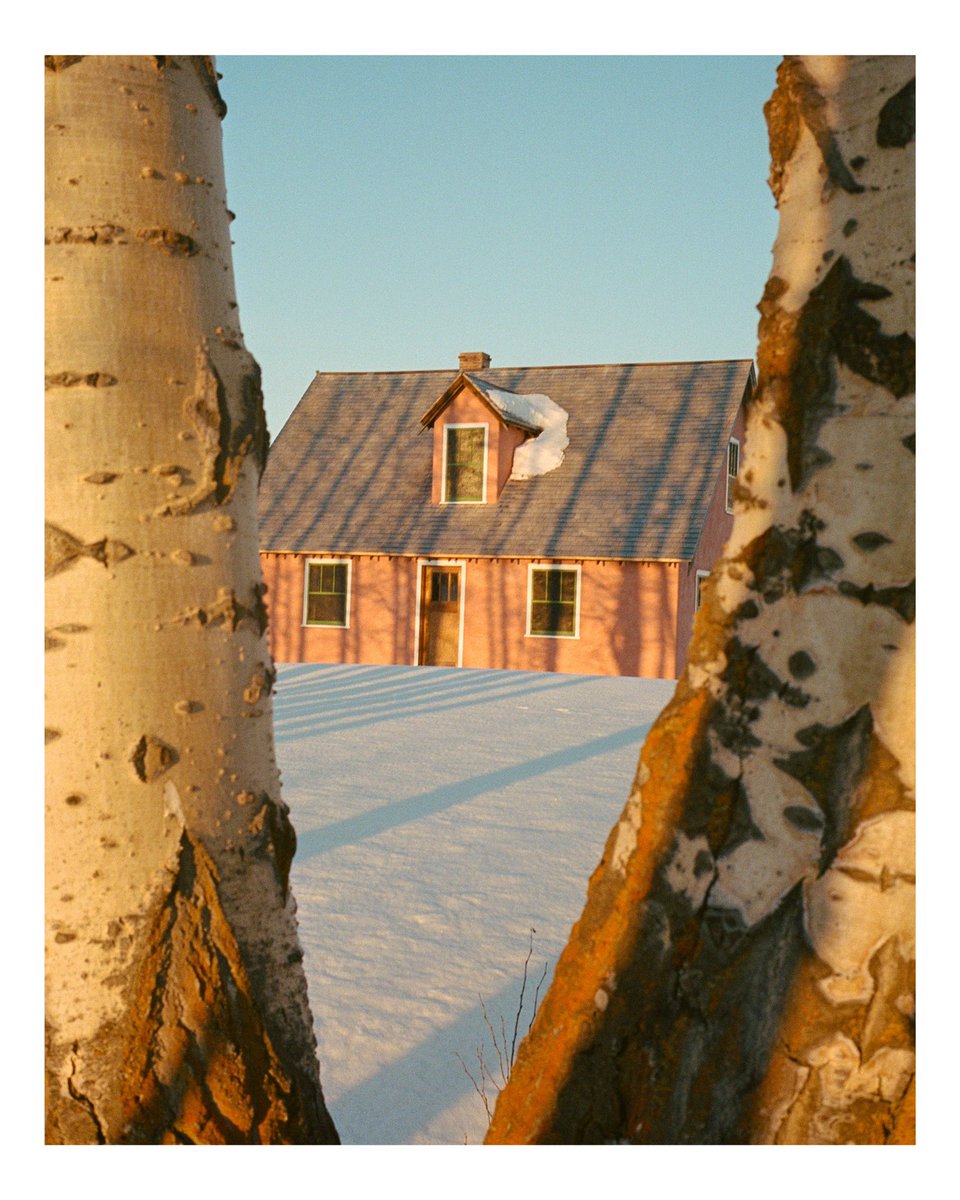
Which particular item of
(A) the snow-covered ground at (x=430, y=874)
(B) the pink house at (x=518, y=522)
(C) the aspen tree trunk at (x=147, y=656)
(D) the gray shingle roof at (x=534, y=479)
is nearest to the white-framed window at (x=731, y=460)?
(B) the pink house at (x=518, y=522)

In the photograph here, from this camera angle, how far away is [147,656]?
205 cm

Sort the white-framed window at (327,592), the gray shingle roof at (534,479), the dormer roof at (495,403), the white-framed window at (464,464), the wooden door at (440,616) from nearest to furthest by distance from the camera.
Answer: the gray shingle roof at (534,479) < the dormer roof at (495,403) < the wooden door at (440,616) < the white-framed window at (464,464) < the white-framed window at (327,592)

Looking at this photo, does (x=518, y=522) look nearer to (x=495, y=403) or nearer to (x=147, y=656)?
(x=495, y=403)

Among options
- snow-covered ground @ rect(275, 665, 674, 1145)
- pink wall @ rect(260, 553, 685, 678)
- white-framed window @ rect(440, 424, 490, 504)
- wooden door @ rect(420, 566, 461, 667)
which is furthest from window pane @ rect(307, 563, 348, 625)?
snow-covered ground @ rect(275, 665, 674, 1145)

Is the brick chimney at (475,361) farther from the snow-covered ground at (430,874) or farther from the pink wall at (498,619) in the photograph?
the snow-covered ground at (430,874)

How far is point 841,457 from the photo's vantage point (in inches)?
79.0

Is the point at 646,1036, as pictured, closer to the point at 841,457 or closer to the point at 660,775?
the point at 660,775

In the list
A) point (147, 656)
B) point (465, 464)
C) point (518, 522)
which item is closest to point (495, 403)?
point (465, 464)

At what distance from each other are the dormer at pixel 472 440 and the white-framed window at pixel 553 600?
1869 mm

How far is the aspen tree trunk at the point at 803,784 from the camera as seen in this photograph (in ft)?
6.51

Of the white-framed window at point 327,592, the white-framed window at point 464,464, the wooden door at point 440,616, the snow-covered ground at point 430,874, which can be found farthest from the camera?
the white-framed window at point 327,592

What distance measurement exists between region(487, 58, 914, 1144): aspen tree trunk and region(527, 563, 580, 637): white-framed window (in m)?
16.0

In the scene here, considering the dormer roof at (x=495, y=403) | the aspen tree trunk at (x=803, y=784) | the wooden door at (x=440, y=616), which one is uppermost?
the dormer roof at (x=495, y=403)

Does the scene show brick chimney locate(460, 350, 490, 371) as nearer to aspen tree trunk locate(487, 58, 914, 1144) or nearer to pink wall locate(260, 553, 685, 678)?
pink wall locate(260, 553, 685, 678)
